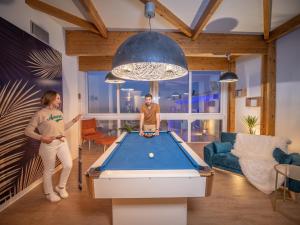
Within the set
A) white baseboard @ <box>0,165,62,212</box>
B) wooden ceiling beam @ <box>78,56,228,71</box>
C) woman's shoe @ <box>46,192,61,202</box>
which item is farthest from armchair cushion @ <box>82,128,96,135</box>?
woman's shoe @ <box>46,192,61,202</box>

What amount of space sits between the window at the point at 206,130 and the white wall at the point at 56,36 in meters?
4.57

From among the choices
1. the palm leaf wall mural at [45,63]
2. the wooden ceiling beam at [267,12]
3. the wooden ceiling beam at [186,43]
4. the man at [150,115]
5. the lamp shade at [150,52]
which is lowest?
the man at [150,115]

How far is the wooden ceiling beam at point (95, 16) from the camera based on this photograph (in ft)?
10.4

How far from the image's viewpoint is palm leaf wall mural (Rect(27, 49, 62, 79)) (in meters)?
3.21

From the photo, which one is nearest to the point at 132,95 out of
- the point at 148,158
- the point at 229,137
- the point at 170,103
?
the point at 170,103

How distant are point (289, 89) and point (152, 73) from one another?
12.3 feet

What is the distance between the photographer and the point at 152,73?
7.37 ft

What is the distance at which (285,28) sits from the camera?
3912 mm

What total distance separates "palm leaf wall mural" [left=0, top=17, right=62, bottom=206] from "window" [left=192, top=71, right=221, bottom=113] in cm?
531

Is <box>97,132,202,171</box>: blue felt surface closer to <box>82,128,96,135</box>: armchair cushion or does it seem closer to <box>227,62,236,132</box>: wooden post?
<box>82,128,96,135</box>: armchair cushion

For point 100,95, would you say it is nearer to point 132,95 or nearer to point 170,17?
point 132,95

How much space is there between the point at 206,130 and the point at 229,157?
3.91 metres

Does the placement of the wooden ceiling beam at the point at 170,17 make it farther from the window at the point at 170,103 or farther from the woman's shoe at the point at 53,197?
the woman's shoe at the point at 53,197

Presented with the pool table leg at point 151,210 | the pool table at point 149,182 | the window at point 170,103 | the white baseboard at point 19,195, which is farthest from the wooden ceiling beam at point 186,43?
the pool table leg at point 151,210
